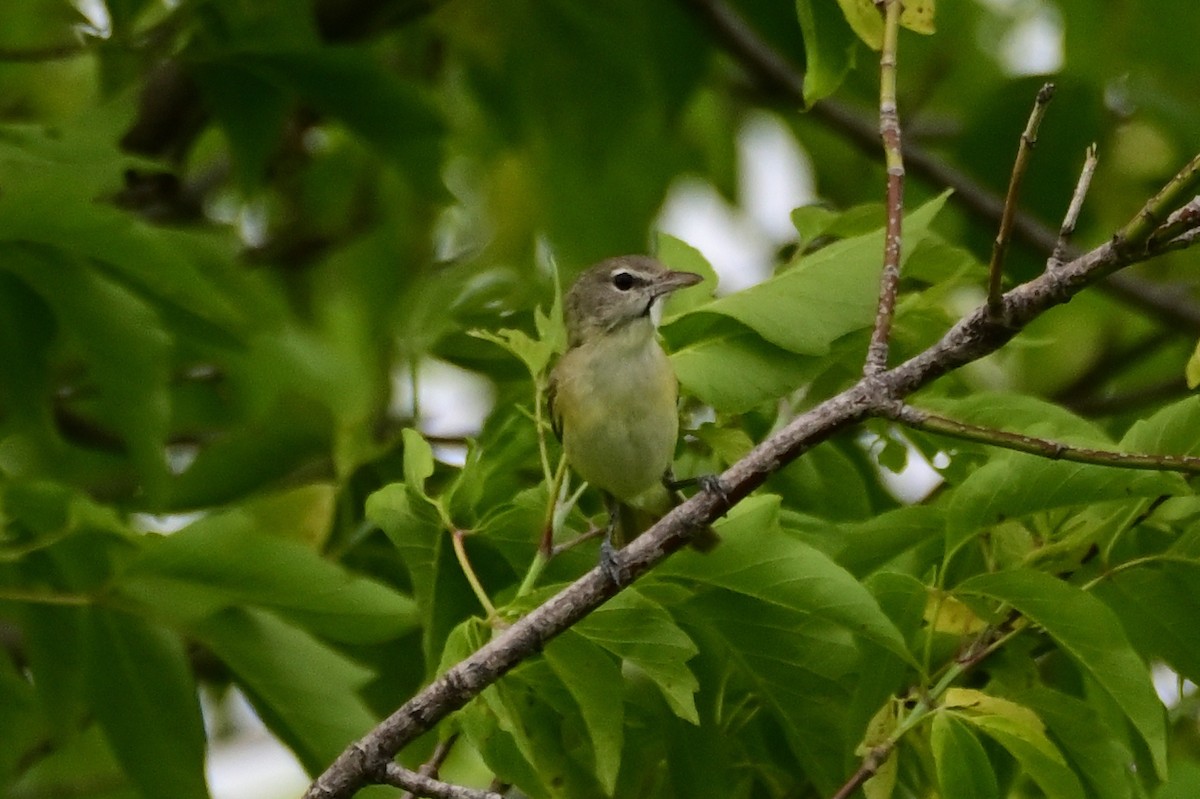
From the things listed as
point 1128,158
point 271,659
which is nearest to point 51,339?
point 271,659

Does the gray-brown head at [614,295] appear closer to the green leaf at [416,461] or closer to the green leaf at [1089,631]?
the green leaf at [416,461]

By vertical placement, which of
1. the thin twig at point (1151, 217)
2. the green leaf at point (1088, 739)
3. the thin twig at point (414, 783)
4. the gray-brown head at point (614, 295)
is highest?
the gray-brown head at point (614, 295)

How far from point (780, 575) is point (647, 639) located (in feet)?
0.77

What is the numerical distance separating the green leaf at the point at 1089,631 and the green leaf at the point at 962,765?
0.22m

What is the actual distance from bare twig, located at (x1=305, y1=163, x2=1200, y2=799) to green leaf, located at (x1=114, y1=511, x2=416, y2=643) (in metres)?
0.55

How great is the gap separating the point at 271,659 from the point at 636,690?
732mm

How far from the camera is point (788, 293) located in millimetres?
2848

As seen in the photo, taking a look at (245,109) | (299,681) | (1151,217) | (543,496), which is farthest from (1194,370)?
(245,109)

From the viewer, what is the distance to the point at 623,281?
4145 mm

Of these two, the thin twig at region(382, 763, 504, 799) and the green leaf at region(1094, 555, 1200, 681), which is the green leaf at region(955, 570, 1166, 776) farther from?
the thin twig at region(382, 763, 504, 799)

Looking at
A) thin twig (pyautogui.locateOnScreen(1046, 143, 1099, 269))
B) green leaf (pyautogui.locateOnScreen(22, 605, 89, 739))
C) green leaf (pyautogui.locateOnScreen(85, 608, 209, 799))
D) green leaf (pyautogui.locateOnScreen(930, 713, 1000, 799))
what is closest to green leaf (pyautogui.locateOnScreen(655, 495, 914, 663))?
green leaf (pyautogui.locateOnScreen(930, 713, 1000, 799))

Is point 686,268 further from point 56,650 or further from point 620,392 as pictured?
point 56,650

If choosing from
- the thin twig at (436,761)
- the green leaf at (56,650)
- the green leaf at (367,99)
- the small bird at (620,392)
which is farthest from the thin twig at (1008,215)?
the green leaf at (367,99)

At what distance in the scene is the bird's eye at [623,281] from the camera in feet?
13.4
